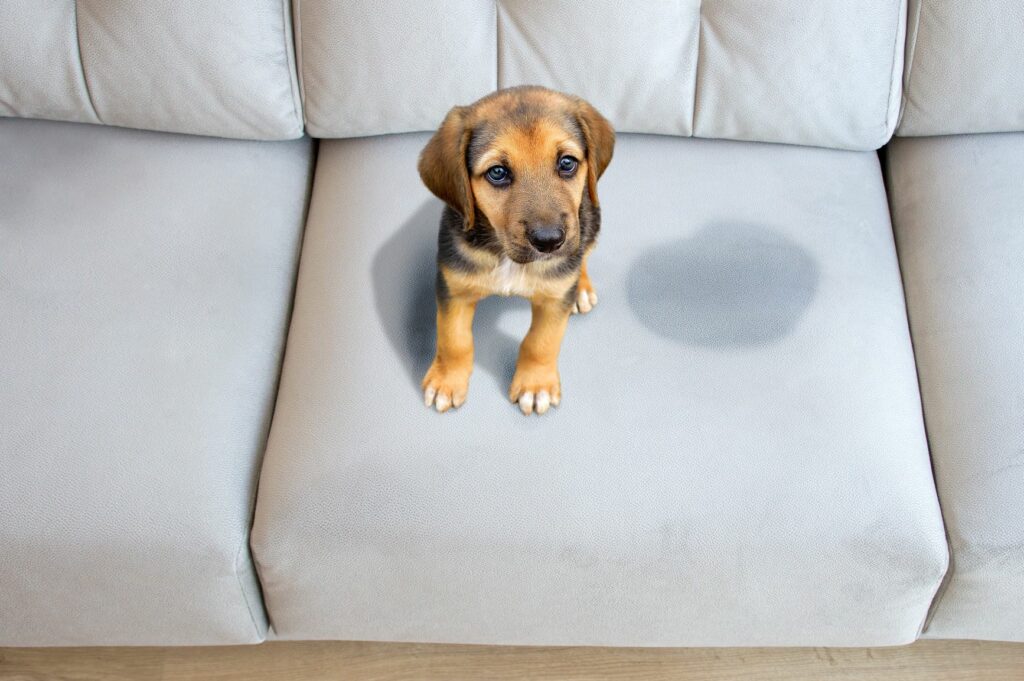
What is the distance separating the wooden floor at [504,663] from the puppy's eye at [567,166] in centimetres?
113

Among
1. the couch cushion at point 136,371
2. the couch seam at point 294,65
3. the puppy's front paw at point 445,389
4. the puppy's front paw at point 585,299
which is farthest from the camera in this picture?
the couch seam at point 294,65

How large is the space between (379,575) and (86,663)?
0.87 metres

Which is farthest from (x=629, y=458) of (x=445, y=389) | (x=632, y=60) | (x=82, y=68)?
(x=82, y=68)

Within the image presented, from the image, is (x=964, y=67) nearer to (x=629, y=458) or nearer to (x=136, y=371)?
(x=629, y=458)

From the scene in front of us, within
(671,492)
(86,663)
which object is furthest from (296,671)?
(671,492)

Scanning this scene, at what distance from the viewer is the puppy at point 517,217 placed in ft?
4.88

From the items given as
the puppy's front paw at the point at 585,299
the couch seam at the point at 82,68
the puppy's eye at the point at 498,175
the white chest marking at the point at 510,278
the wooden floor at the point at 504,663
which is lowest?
the wooden floor at the point at 504,663

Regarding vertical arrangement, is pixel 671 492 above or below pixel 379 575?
above

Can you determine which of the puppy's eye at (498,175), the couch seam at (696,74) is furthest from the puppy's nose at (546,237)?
the couch seam at (696,74)

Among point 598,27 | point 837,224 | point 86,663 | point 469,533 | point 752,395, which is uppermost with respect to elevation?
point 598,27

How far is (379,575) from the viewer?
5.45 ft

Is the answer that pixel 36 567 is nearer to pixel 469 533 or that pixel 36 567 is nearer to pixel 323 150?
pixel 469 533

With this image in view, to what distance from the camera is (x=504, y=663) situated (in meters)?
2.04

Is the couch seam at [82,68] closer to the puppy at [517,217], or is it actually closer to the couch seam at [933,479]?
the puppy at [517,217]
